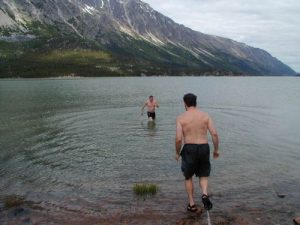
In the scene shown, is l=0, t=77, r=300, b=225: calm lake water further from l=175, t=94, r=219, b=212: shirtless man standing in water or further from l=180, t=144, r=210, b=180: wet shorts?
l=175, t=94, r=219, b=212: shirtless man standing in water

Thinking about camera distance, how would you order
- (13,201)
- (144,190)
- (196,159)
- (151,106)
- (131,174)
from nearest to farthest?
(196,159) < (13,201) < (144,190) < (131,174) < (151,106)

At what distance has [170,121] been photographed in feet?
143

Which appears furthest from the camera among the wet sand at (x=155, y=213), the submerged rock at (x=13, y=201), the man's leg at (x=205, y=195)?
the submerged rock at (x=13, y=201)

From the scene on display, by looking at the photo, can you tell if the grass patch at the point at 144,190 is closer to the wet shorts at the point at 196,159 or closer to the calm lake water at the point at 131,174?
the calm lake water at the point at 131,174

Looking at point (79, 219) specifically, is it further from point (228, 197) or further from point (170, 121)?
point (170, 121)

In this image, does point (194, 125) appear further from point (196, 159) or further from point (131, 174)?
point (131, 174)

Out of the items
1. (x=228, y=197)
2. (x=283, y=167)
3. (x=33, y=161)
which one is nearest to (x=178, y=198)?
(x=228, y=197)

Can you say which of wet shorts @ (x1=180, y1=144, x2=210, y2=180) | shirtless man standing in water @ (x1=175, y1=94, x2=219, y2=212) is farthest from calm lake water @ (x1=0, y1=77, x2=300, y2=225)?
shirtless man standing in water @ (x1=175, y1=94, x2=219, y2=212)

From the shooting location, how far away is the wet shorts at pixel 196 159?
1370cm

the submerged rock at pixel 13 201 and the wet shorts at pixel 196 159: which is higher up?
the wet shorts at pixel 196 159

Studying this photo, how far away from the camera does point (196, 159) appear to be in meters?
13.8

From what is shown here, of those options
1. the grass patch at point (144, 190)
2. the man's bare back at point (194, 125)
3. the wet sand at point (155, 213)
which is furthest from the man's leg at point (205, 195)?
the grass patch at point (144, 190)

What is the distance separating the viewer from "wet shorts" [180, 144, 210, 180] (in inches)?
539

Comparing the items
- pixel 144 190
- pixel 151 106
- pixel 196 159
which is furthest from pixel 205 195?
pixel 151 106
